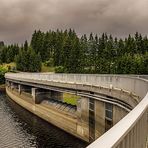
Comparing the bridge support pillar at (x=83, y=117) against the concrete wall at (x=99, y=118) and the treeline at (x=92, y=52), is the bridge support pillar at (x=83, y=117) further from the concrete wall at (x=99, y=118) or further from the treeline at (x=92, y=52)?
the treeline at (x=92, y=52)

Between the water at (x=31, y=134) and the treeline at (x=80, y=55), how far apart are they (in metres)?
44.1

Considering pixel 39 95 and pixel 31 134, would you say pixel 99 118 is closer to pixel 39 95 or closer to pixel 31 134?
pixel 31 134

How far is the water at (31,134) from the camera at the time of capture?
39844mm

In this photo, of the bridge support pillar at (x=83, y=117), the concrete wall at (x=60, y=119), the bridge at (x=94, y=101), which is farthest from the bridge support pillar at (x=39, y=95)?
the bridge support pillar at (x=83, y=117)

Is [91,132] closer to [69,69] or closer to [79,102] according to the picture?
[79,102]

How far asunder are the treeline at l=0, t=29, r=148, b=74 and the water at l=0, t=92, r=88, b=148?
44056 millimetres

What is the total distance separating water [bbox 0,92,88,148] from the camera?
39.8m

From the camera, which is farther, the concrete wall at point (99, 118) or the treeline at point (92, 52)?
the treeline at point (92, 52)

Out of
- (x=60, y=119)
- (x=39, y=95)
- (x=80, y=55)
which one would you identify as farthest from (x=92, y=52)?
(x=60, y=119)

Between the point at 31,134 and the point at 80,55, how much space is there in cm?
9262

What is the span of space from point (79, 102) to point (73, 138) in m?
4.74

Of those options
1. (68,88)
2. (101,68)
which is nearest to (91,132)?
(68,88)

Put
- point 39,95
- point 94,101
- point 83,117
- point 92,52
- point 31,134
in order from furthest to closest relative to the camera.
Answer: point 92,52 < point 39,95 < point 31,134 < point 83,117 < point 94,101

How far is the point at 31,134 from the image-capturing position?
46.6 m
